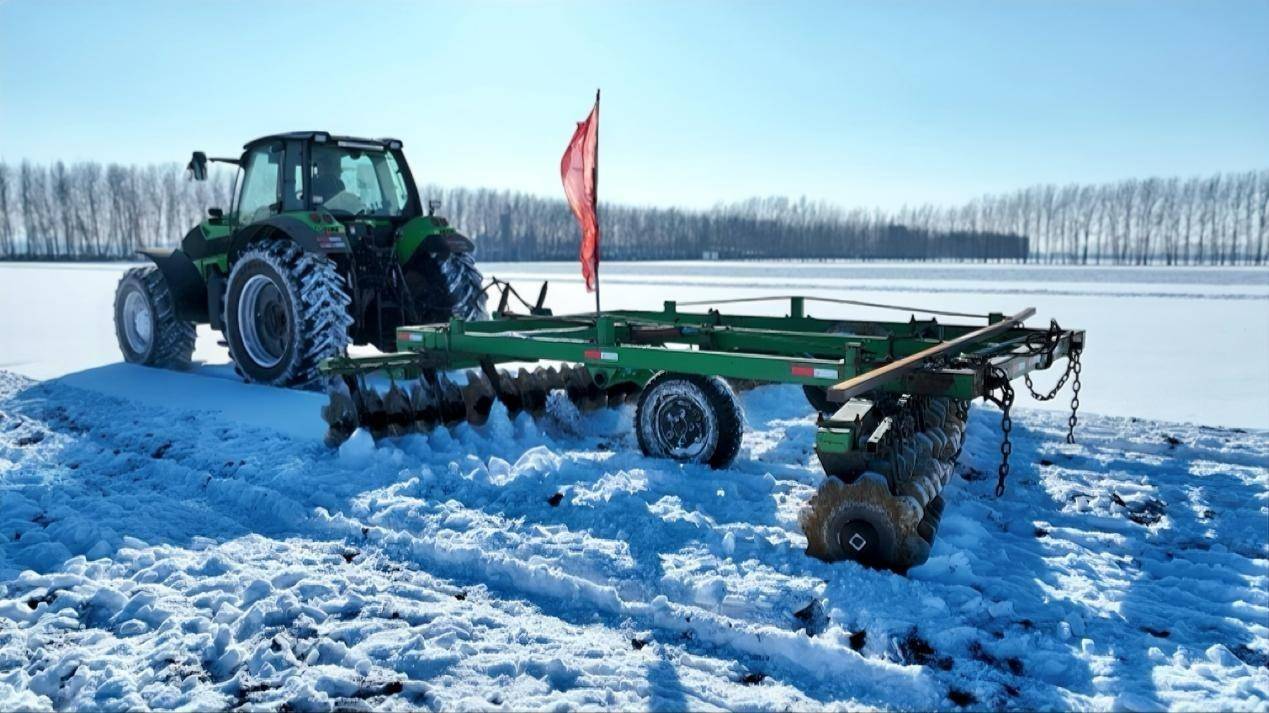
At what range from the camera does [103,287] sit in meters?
24.5

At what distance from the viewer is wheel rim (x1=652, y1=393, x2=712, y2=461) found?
5199 mm

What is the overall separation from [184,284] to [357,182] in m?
2.09

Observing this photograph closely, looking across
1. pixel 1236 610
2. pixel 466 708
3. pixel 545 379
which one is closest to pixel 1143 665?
pixel 1236 610

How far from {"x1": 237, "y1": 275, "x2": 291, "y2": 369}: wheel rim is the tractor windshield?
2.95 feet

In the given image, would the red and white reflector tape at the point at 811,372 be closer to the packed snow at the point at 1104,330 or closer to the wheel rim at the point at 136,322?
the packed snow at the point at 1104,330

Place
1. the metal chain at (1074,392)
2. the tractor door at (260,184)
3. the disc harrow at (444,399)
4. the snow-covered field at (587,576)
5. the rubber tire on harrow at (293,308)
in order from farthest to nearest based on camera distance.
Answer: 1. the tractor door at (260,184)
2. the rubber tire on harrow at (293,308)
3. the disc harrow at (444,399)
4. the metal chain at (1074,392)
5. the snow-covered field at (587,576)

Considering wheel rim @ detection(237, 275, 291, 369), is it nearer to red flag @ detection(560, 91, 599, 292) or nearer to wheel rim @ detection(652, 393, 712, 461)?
red flag @ detection(560, 91, 599, 292)

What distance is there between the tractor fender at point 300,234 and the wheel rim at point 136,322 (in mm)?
2105

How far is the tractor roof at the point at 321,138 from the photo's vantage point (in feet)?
26.3

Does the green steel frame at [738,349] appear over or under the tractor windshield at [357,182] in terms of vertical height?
under

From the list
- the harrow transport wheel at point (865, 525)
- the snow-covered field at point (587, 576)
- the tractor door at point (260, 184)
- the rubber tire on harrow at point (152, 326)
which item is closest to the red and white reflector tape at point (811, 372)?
the snow-covered field at point (587, 576)

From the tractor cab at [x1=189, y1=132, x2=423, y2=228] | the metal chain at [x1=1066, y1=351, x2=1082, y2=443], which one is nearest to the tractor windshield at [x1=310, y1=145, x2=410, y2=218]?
the tractor cab at [x1=189, y1=132, x2=423, y2=228]

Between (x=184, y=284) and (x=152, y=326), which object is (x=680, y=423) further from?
(x=152, y=326)

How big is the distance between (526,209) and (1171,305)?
69.3m
